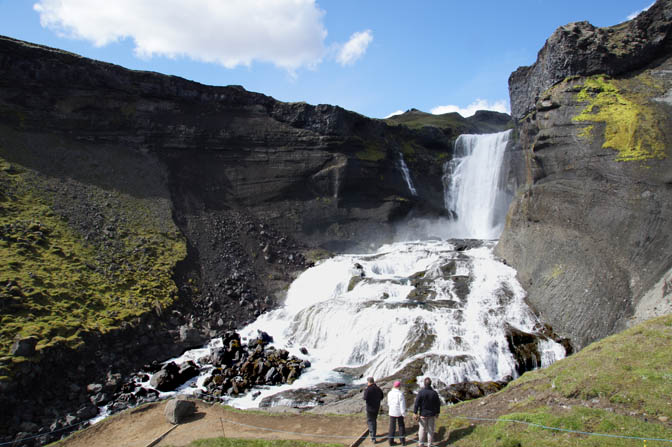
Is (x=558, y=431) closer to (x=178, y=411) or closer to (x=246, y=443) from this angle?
(x=246, y=443)

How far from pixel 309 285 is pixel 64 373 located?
734 inches

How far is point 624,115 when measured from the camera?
26953mm

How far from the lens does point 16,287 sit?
2161 centimetres

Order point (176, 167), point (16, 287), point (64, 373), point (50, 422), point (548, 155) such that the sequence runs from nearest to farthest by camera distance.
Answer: point (50, 422), point (64, 373), point (16, 287), point (548, 155), point (176, 167)

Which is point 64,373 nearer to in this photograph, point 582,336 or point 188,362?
point 188,362

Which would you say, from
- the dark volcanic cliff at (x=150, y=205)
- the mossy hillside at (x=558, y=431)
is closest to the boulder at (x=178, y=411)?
the dark volcanic cliff at (x=150, y=205)

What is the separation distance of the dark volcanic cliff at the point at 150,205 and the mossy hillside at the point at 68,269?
0.35 ft

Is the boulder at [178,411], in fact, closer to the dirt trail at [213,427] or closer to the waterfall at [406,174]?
the dirt trail at [213,427]

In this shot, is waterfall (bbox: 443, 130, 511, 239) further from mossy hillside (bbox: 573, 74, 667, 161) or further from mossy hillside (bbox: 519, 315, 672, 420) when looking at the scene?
mossy hillside (bbox: 519, 315, 672, 420)

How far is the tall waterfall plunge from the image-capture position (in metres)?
19.4

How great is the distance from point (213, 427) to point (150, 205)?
29517 millimetres

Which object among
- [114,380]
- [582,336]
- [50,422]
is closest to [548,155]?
[582,336]

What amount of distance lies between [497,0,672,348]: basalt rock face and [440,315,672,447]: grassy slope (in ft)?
26.9

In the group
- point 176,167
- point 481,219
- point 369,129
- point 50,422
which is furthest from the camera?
point 369,129
